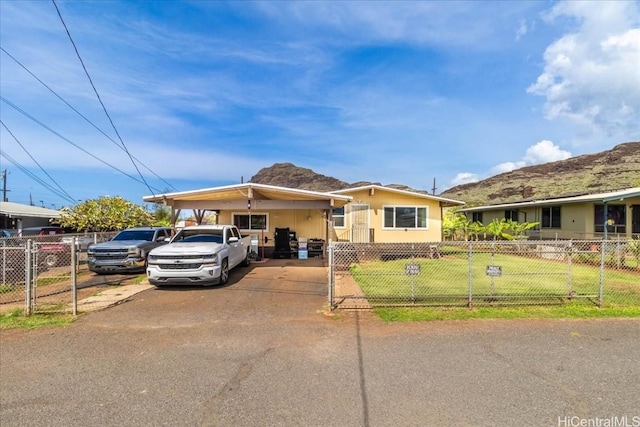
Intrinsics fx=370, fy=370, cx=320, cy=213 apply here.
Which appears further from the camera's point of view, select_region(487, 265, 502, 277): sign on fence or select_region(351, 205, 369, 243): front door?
select_region(351, 205, 369, 243): front door

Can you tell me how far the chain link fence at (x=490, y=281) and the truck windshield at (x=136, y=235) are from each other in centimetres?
727

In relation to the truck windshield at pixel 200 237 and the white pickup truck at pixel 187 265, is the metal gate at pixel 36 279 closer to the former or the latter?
the white pickup truck at pixel 187 265

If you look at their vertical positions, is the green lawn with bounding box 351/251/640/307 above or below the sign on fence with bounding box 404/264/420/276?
below

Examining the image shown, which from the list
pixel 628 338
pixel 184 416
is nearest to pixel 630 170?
pixel 628 338

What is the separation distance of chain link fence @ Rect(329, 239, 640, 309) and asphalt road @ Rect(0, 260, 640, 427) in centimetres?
125

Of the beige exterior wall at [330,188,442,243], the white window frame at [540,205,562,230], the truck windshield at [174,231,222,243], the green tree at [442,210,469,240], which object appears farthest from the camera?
the green tree at [442,210,469,240]

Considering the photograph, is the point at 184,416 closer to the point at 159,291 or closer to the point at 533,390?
the point at 533,390

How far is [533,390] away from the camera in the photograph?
13.0 feet

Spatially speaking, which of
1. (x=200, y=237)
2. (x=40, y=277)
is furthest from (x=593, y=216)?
(x=40, y=277)

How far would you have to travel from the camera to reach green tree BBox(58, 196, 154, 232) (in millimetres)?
21484

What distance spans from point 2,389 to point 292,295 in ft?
18.4

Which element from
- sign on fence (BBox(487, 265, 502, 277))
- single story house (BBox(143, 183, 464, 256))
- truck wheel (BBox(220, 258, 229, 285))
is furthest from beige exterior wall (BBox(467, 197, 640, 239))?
truck wheel (BBox(220, 258, 229, 285))

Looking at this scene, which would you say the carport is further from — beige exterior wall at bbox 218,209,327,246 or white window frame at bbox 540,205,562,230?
white window frame at bbox 540,205,562,230

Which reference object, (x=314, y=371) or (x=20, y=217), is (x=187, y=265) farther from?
(x=20, y=217)
